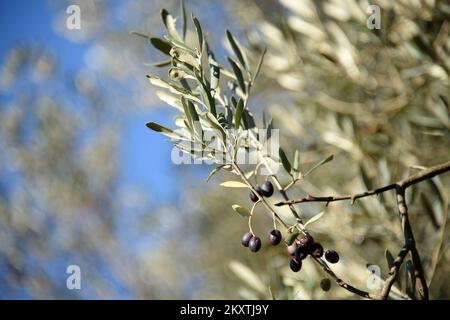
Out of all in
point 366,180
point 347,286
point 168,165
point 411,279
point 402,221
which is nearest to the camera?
point 347,286

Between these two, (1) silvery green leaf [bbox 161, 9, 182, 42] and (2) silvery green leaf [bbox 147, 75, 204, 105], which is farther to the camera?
(1) silvery green leaf [bbox 161, 9, 182, 42]

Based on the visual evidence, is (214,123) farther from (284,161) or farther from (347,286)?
(347,286)

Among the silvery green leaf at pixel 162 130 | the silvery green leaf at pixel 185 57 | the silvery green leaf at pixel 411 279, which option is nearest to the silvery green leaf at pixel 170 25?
the silvery green leaf at pixel 185 57

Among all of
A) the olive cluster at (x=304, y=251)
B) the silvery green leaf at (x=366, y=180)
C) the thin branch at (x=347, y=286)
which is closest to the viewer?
the thin branch at (x=347, y=286)

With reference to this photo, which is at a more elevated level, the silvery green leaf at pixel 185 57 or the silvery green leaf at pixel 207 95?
the silvery green leaf at pixel 185 57

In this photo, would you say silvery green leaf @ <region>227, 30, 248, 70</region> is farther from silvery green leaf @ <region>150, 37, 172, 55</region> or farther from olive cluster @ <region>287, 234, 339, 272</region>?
olive cluster @ <region>287, 234, 339, 272</region>

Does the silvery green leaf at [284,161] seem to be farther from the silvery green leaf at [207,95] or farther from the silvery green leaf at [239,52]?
the silvery green leaf at [239,52]

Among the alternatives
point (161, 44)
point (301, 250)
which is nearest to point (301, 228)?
point (301, 250)

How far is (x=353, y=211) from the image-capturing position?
2221 millimetres

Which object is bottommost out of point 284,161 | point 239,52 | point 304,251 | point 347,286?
point 347,286

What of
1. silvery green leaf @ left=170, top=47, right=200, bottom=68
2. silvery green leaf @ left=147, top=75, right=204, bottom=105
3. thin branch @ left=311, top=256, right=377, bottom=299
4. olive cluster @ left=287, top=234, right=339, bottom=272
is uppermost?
silvery green leaf @ left=170, top=47, right=200, bottom=68

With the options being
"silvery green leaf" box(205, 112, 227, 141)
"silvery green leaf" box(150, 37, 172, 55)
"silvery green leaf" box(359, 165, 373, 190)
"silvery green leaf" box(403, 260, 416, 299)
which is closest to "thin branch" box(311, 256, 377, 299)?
"silvery green leaf" box(403, 260, 416, 299)
